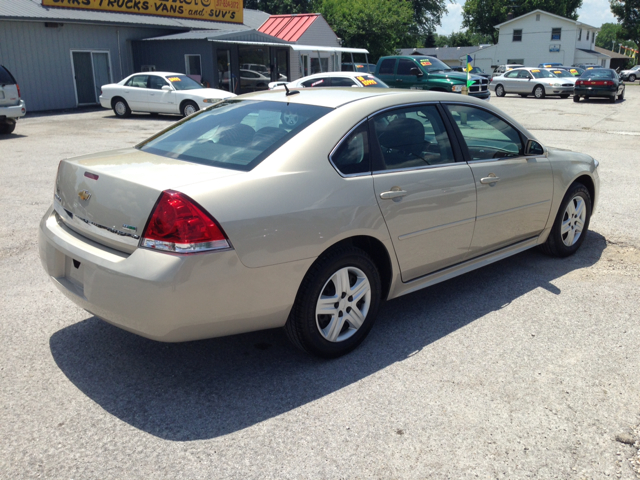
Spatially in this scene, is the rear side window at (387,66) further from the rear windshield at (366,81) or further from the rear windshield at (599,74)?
the rear windshield at (599,74)

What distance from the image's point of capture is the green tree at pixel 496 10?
3157 inches

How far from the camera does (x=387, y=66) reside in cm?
2298

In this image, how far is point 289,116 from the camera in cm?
364

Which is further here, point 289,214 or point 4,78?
point 4,78

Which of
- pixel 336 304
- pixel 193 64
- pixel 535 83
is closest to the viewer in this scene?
pixel 336 304

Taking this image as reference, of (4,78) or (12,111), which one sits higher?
(4,78)

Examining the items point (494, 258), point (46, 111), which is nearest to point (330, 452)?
point (494, 258)

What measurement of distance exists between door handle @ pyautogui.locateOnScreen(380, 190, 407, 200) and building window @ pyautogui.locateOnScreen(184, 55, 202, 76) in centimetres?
2376

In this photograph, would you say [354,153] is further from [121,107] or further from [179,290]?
[121,107]

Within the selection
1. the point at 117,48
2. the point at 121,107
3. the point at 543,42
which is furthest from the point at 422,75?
the point at 543,42

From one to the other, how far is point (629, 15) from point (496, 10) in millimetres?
16945

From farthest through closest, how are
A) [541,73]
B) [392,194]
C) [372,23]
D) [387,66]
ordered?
1. [372,23]
2. [541,73]
3. [387,66]
4. [392,194]

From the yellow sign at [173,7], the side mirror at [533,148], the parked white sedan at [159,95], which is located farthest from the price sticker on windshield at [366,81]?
the side mirror at [533,148]

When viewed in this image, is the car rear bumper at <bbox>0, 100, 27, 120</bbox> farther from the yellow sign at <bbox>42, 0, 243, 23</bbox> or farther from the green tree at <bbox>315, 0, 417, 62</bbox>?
the green tree at <bbox>315, 0, 417, 62</bbox>
